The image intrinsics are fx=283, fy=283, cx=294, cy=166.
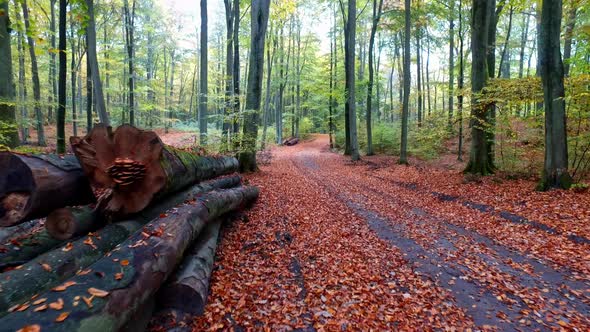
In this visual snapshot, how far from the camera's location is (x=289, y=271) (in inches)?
165

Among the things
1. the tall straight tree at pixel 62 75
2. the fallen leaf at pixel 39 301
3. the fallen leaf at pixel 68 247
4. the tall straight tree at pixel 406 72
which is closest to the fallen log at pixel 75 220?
the fallen leaf at pixel 68 247

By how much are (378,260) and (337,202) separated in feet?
11.7

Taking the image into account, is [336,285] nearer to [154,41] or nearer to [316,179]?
[316,179]

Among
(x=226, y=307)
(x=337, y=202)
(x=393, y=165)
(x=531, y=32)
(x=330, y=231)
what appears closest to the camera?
(x=226, y=307)

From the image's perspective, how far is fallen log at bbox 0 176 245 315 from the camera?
7.70 ft

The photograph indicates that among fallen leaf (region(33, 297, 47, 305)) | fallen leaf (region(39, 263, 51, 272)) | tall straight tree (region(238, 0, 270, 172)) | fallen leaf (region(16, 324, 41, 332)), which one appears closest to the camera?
fallen leaf (region(16, 324, 41, 332))

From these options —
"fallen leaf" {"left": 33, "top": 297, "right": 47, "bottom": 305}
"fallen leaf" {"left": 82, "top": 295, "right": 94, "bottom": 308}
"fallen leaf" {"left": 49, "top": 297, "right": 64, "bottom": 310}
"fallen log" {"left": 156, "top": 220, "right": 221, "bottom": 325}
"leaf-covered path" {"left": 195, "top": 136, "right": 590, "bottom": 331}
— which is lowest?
"leaf-covered path" {"left": 195, "top": 136, "right": 590, "bottom": 331}

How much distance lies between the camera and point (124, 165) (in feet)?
10.4

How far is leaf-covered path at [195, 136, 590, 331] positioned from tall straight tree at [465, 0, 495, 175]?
2.45m

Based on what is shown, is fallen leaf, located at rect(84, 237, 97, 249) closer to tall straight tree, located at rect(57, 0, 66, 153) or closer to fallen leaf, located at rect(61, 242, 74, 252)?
fallen leaf, located at rect(61, 242, 74, 252)

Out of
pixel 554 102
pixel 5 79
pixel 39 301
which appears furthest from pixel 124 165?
pixel 554 102

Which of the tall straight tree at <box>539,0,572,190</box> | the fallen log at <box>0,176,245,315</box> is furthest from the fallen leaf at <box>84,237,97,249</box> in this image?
the tall straight tree at <box>539,0,572,190</box>

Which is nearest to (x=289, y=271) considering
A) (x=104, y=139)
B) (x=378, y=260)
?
(x=378, y=260)

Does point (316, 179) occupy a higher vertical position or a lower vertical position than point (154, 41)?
lower
